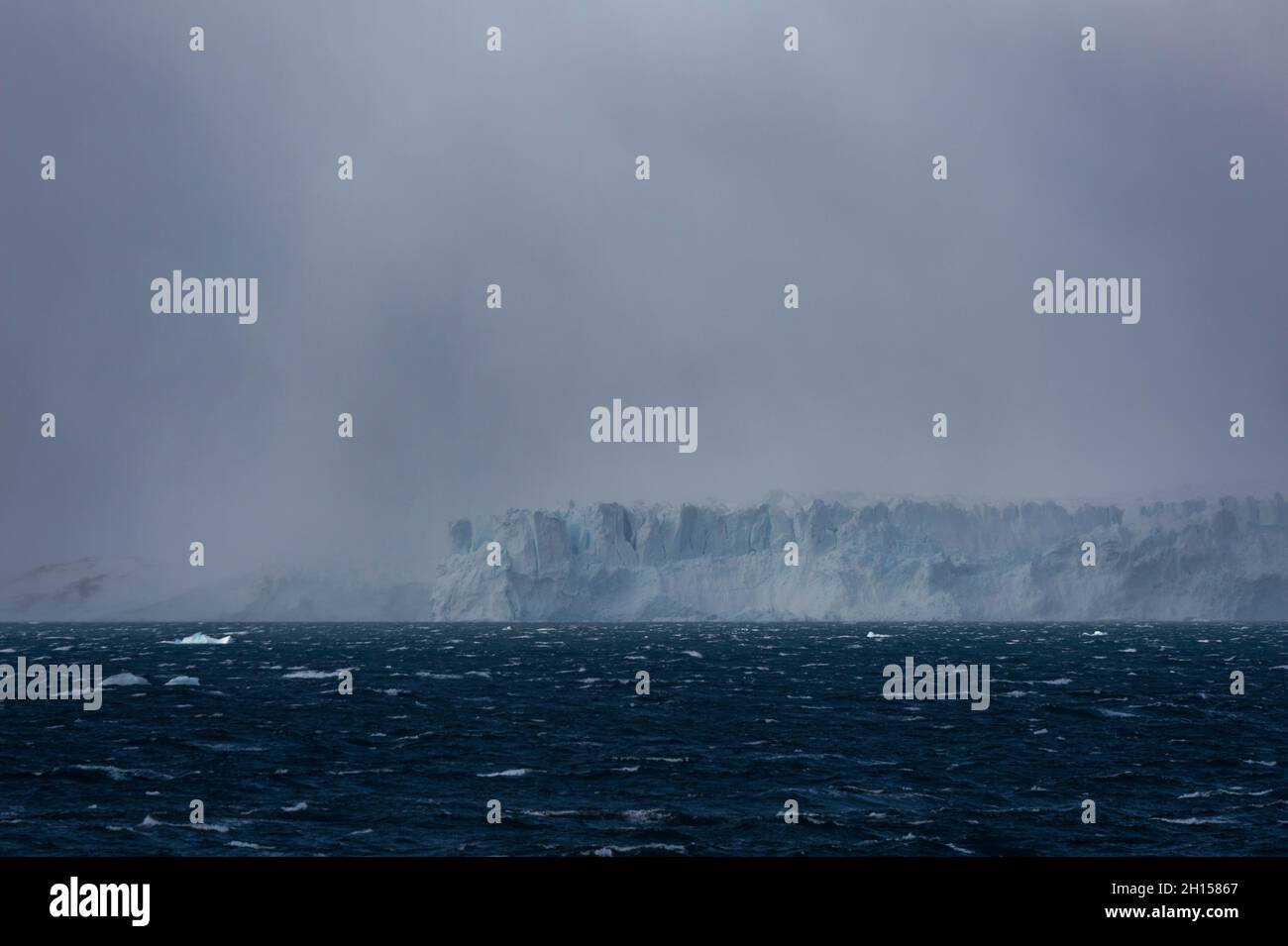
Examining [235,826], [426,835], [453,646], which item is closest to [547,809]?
[426,835]

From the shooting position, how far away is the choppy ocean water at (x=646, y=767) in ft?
137

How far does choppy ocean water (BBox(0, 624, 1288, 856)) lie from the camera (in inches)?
1650

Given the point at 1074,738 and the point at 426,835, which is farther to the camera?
the point at 1074,738

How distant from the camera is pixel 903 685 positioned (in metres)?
102

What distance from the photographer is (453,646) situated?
179 m

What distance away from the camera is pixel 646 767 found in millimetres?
56719
